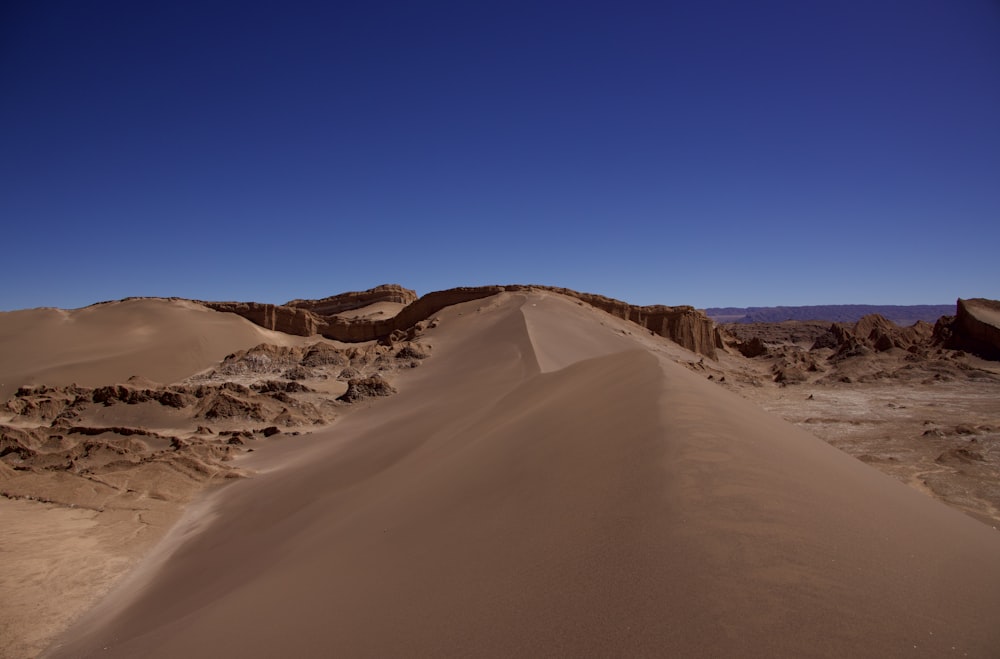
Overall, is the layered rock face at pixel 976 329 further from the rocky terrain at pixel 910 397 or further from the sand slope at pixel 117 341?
the sand slope at pixel 117 341

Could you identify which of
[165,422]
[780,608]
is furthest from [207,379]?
[780,608]

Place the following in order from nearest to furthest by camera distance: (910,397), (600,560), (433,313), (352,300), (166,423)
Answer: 1. (600,560)
2. (166,423)
3. (910,397)
4. (433,313)
5. (352,300)

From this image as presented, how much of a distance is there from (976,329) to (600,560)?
3103 cm

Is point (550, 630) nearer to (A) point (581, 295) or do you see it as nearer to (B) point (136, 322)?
(A) point (581, 295)

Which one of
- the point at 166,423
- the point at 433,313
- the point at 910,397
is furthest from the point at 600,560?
the point at 433,313

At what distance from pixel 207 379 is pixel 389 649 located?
1773 centimetres

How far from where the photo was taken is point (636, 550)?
2818 millimetres

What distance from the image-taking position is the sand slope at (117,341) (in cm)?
2194

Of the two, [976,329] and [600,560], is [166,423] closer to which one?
[600,560]

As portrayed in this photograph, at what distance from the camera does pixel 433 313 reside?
28.5 meters

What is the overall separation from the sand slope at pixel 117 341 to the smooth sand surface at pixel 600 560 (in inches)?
778

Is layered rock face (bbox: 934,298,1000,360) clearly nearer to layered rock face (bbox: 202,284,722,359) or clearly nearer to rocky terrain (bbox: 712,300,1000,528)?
rocky terrain (bbox: 712,300,1000,528)

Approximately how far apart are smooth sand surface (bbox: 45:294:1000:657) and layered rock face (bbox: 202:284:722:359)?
66.4ft

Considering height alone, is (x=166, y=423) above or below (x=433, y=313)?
below
